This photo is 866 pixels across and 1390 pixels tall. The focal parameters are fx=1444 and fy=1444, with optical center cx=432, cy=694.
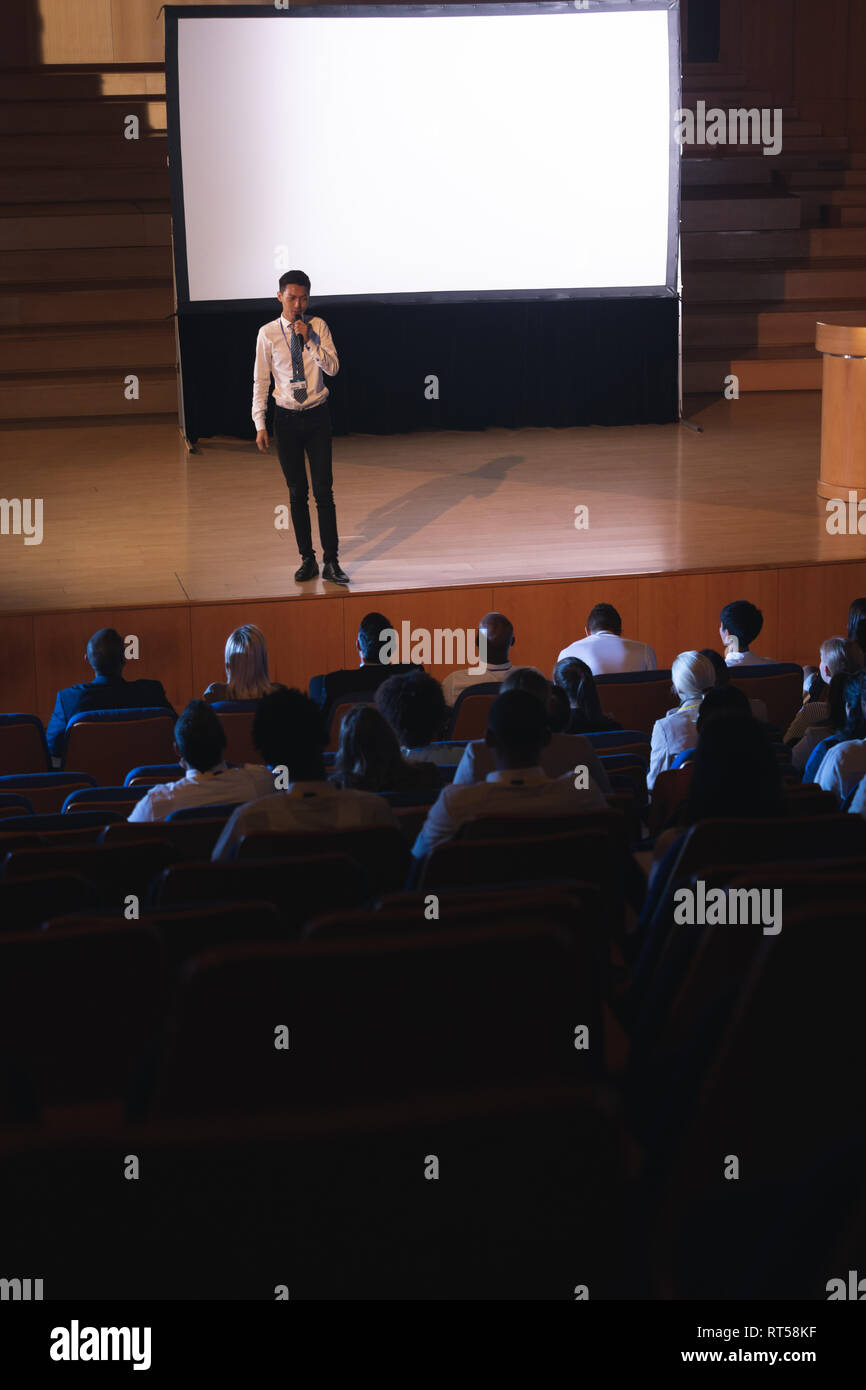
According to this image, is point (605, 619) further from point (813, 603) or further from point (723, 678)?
point (813, 603)

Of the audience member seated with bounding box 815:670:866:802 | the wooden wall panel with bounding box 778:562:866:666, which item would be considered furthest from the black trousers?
the audience member seated with bounding box 815:670:866:802

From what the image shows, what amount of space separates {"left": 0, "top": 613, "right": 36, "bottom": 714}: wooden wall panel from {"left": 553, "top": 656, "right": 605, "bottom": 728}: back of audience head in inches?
100

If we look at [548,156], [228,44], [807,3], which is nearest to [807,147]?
[807,3]

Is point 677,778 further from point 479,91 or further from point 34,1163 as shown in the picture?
point 479,91

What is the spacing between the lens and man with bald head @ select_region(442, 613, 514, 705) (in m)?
4.97

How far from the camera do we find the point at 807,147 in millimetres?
11422

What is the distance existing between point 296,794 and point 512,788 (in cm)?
41

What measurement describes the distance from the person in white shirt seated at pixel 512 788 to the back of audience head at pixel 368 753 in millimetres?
416

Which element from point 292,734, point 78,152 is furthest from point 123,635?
point 78,152

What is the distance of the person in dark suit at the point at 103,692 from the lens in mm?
4762

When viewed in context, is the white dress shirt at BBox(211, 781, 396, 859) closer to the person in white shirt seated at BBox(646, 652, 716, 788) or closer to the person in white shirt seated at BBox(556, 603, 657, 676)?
the person in white shirt seated at BBox(646, 652, 716, 788)

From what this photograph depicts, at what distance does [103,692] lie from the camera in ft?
15.7

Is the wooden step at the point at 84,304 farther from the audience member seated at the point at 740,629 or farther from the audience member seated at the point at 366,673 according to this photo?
the audience member seated at the point at 740,629
